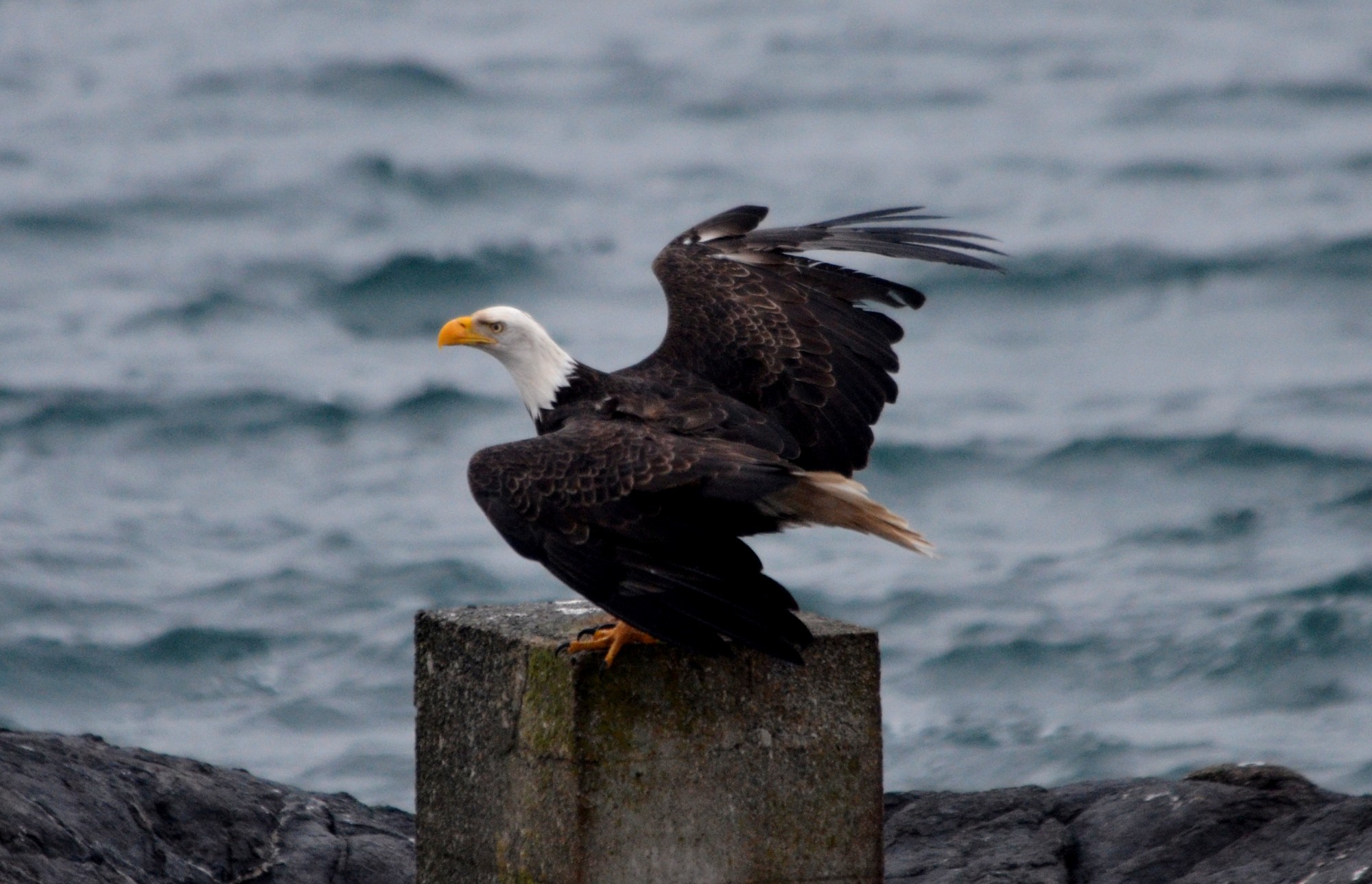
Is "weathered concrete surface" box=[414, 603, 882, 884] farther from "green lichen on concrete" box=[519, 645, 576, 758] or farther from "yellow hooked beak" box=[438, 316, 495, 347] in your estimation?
"yellow hooked beak" box=[438, 316, 495, 347]

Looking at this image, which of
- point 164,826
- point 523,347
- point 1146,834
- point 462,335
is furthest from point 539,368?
point 1146,834

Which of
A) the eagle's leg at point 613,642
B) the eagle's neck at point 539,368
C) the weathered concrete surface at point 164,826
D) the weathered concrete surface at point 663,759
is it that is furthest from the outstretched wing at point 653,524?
the weathered concrete surface at point 164,826

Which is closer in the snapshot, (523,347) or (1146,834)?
(523,347)

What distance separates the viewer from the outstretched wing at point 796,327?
698cm

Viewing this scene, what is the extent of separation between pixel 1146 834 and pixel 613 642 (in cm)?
233

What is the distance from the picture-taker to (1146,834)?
23.2 feet

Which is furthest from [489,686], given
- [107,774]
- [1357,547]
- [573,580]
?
[1357,547]

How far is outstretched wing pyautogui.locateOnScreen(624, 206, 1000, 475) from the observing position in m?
6.98

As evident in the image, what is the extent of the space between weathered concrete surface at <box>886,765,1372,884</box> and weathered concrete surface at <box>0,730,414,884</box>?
6.19 ft

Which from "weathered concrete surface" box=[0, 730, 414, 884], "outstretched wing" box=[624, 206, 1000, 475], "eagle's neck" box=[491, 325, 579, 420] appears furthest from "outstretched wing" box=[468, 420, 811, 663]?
"weathered concrete surface" box=[0, 730, 414, 884]

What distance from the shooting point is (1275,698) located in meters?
14.7

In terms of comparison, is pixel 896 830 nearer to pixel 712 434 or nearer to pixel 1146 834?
pixel 1146 834

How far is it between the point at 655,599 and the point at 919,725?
872 cm

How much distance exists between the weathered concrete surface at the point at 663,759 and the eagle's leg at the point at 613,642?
0.03 meters
